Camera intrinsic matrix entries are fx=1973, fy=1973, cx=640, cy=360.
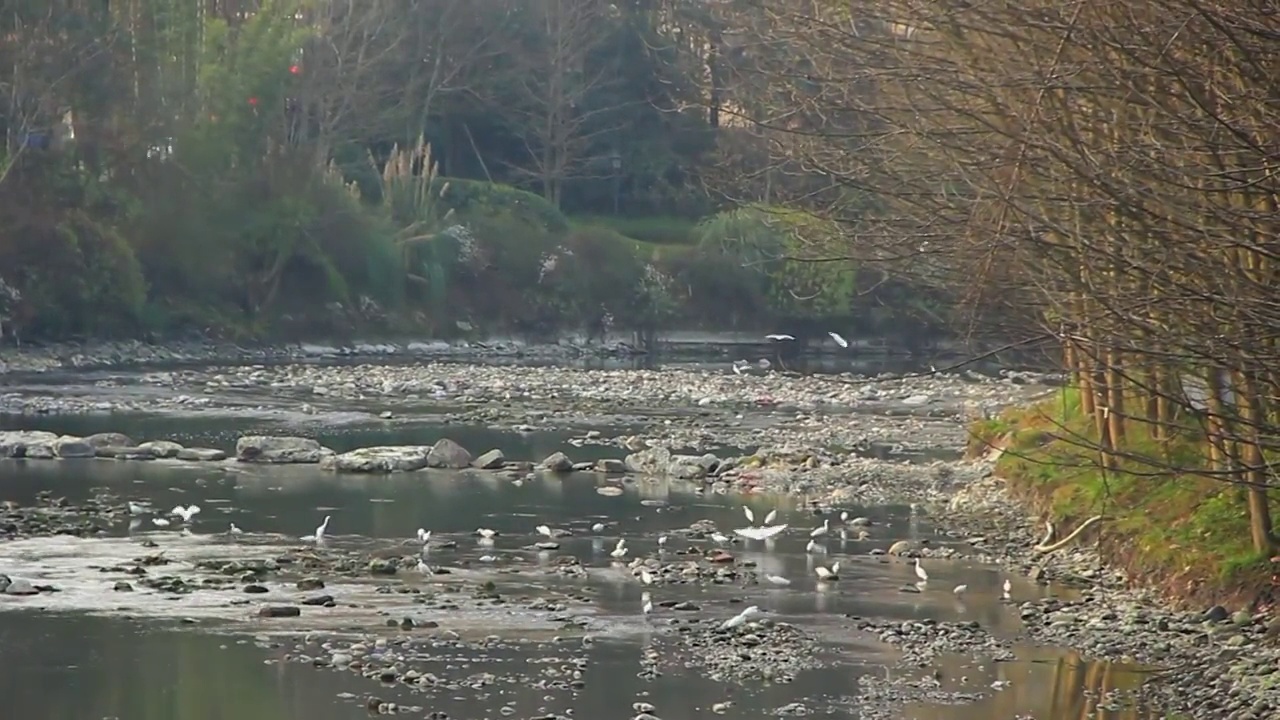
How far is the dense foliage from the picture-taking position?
169 feet

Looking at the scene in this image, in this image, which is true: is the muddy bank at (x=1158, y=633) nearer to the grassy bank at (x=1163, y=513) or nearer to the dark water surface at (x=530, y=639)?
the grassy bank at (x=1163, y=513)

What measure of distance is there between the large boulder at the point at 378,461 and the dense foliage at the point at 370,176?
16.5m

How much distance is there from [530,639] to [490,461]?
13.5 m

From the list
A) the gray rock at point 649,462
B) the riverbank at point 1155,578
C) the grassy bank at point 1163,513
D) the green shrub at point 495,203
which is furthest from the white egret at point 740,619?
the green shrub at point 495,203

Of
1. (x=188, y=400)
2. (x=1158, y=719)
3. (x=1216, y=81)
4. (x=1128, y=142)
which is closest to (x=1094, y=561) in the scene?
(x=1158, y=719)

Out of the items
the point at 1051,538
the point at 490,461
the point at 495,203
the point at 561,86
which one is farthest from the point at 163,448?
the point at 561,86

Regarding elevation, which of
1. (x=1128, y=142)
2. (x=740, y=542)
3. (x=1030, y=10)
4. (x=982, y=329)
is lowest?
(x=740, y=542)

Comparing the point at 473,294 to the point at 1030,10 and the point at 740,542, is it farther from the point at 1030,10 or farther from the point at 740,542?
the point at 1030,10

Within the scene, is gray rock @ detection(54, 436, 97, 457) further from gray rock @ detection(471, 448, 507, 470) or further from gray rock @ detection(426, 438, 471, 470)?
gray rock @ detection(471, 448, 507, 470)

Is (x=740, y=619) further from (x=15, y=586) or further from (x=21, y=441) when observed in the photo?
(x=21, y=441)

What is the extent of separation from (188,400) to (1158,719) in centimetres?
2935

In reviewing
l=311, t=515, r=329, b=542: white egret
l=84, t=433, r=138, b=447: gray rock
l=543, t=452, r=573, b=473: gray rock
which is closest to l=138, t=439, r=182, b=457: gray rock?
l=84, t=433, r=138, b=447: gray rock

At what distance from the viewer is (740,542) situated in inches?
814

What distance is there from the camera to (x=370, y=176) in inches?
2756
